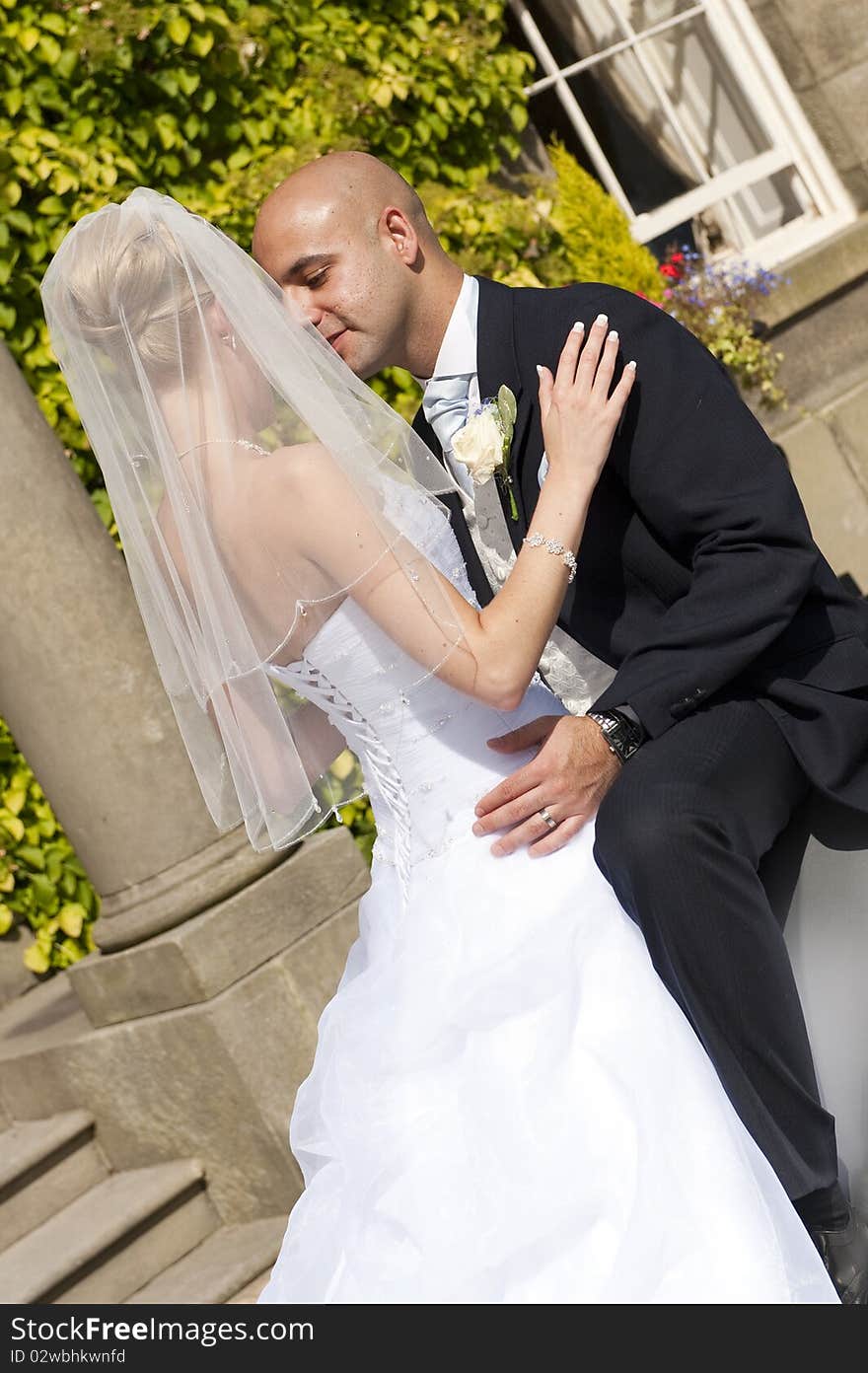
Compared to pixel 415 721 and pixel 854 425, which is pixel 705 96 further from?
pixel 415 721

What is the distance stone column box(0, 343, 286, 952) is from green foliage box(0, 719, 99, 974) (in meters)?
1.20

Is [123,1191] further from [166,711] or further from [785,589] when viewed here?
[785,589]

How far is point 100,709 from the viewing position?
4250 millimetres

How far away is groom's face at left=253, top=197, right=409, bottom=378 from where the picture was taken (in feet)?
8.19

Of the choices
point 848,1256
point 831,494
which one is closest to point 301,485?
point 848,1256

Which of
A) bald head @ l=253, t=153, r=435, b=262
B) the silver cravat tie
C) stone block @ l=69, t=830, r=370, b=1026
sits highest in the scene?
bald head @ l=253, t=153, r=435, b=262

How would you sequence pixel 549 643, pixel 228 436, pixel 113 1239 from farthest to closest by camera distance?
pixel 113 1239, pixel 549 643, pixel 228 436

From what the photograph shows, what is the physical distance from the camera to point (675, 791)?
2.19 metres

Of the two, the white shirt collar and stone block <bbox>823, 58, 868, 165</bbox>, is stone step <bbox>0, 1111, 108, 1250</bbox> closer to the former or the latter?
the white shirt collar

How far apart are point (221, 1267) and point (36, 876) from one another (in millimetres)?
1897

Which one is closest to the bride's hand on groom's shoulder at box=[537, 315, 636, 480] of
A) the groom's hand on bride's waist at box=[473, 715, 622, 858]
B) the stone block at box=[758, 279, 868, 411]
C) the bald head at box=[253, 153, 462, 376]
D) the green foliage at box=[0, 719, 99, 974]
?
the bald head at box=[253, 153, 462, 376]

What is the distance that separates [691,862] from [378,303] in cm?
118

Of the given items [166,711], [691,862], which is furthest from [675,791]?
[166,711]

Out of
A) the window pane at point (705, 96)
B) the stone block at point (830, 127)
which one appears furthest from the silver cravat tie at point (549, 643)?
the stone block at point (830, 127)
